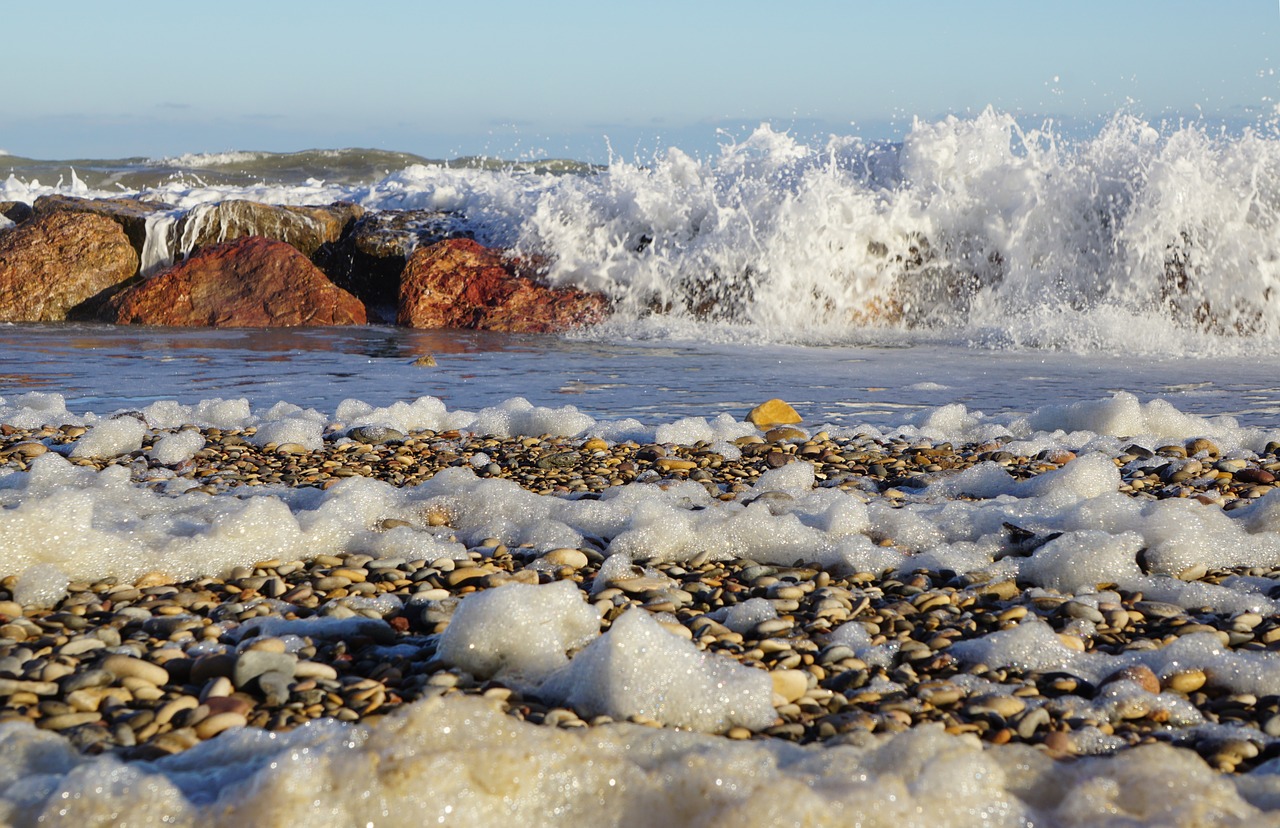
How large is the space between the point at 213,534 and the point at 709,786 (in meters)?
1.81

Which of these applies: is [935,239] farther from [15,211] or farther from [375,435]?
[15,211]

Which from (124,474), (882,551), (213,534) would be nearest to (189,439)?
(124,474)

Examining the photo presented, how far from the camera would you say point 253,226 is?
39.4 ft

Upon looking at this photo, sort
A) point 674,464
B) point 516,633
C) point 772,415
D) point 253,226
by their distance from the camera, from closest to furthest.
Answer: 1. point 516,633
2. point 674,464
3. point 772,415
4. point 253,226

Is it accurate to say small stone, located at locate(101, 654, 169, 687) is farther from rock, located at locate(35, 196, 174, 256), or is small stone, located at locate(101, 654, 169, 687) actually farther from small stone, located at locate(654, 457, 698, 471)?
rock, located at locate(35, 196, 174, 256)

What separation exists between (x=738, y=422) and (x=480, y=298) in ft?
20.6

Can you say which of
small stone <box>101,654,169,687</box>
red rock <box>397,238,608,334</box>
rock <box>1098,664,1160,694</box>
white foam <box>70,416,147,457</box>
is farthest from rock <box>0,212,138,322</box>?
rock <box>1098,664,1160,694</box>

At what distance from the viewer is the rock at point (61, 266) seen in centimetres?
1141

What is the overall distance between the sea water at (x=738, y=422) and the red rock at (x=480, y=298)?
35cm

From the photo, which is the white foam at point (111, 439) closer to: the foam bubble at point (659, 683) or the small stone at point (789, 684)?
the foam bubble at point (659, 683)

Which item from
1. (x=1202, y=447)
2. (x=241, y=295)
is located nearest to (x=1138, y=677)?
(x=1202, y=447)

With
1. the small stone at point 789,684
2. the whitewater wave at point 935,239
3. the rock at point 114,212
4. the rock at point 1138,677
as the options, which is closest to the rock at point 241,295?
the rock at point 114,212

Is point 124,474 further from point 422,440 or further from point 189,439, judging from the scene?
point 422,440

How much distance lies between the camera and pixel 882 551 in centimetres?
300
